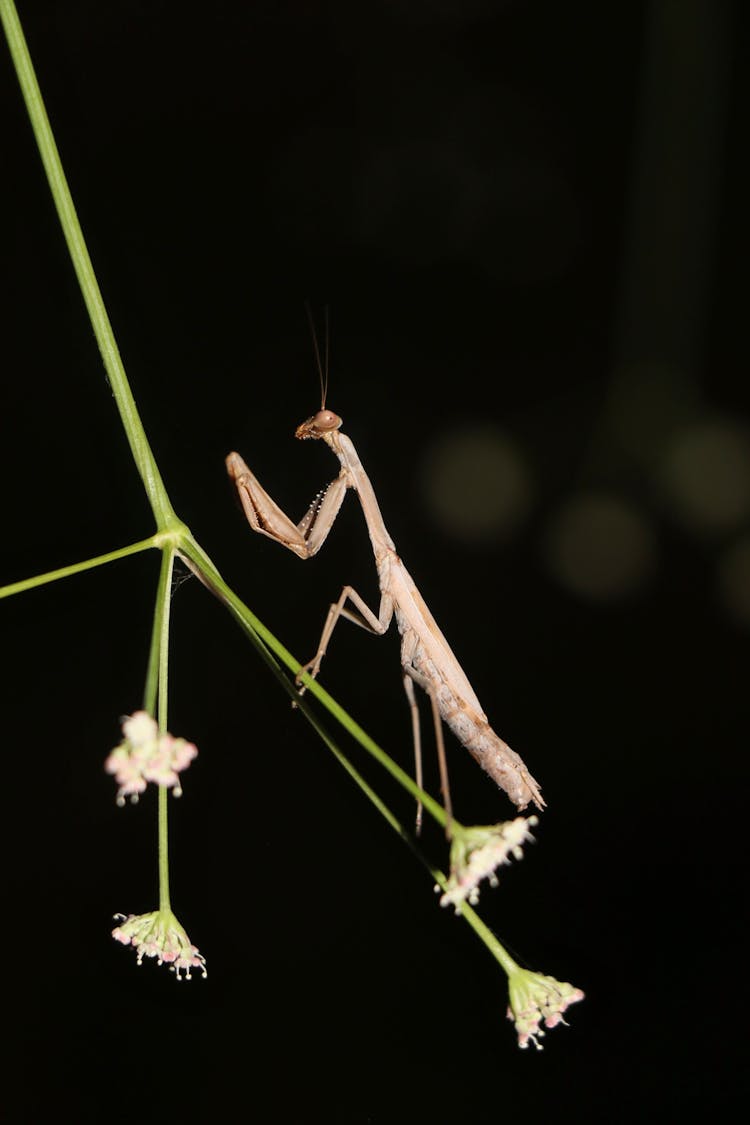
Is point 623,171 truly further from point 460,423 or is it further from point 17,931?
point 17,931

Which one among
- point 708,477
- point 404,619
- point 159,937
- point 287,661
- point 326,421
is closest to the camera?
point 287,661

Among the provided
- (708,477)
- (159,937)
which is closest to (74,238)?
(159,937)

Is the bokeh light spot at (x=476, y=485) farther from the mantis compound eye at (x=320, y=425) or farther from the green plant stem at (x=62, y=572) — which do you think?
the green plant stem at (x=62, y=572)

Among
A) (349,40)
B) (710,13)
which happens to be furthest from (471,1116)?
(710,13)

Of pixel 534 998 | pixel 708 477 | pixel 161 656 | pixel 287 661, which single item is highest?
pixel 708 477

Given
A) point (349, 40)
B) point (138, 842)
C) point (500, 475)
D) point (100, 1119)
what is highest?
point (349, 40)

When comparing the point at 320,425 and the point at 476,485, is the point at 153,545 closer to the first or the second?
the point at 320,425

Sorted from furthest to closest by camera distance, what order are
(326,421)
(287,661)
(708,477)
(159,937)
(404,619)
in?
(708,477), (404,619), (326,421), (159,937), (287,661)

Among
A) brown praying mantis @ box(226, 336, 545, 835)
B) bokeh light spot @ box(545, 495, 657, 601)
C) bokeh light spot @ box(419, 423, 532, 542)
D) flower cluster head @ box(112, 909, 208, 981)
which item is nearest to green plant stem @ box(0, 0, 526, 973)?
flower cluster head @ box(112, 909, 208, 981)
